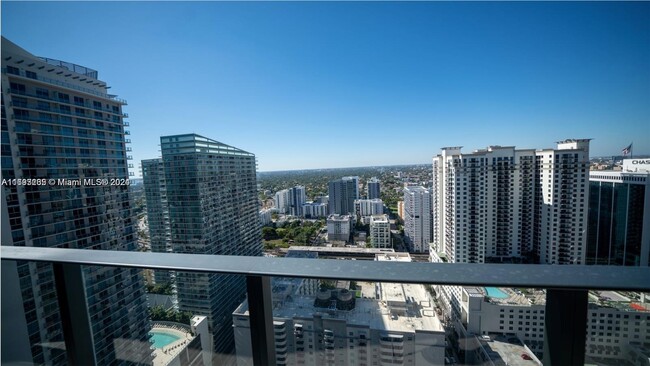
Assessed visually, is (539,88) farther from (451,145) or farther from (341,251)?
(341,251)

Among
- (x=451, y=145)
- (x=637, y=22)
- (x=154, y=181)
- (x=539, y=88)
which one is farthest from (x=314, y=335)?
(x=539, y=88)

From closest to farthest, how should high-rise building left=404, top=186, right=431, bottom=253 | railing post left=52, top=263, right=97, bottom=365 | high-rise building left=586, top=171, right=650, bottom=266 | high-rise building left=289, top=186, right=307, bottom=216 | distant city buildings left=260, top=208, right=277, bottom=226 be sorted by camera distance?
railing post left=52, top=263, right=97, bottom=365 → high-rise building left=586, top=171, right=650, bottom=266 → high-rise building left=404, top=186, right=431, bottom=253 → distant city buildings left=260, top=208, right=277, bottom=226 → high-rise building left=289, top=186, right=307, bottom=216

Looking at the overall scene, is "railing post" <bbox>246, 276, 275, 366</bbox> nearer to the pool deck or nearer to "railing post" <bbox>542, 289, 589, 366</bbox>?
the pool deck

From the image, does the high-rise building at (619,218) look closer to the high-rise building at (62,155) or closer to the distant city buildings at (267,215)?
the high-rise building at (62,155)

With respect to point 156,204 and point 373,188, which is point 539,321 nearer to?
point 156,204

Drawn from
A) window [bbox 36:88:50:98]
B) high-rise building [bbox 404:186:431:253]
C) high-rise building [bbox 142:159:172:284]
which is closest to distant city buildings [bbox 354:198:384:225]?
high-rise building [bbox 404:186:431:253]

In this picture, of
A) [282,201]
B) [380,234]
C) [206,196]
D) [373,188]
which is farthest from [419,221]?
[206,196]
